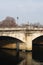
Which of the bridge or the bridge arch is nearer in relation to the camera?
the bridge

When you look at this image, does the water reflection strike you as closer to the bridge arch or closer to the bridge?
the bridge

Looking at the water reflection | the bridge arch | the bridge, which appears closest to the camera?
the water reflection

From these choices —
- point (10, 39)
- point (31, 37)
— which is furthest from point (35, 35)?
point (10, 39)

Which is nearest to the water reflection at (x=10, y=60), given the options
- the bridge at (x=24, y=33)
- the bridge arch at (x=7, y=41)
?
the bridge at (x=24, y=33)

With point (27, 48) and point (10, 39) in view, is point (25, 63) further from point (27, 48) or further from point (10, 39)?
point (10, 39)

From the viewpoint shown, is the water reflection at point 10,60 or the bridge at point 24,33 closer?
the water reflection at point 10,60

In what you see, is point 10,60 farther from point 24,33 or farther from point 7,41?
point 7,41

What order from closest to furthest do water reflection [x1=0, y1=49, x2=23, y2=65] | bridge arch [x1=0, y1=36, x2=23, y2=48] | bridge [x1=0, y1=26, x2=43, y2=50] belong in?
1. water reflection [x1=0, y1=49, x2=23, y2=65]
2. bridge [x1=0, y1=26, x2=43, y2=50]
3. bridge arch [x1=0, y1=36, x2=23, y2=48]

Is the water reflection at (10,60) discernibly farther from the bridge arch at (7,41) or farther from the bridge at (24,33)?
the bridge arch at (7,41)

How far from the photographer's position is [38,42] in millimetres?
38312

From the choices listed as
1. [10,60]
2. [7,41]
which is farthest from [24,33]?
[10,60]

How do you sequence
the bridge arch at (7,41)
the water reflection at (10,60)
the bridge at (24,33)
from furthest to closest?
the bridge arch at (7,41)
the bridge at (24,33)
the water reflection at (10,60)

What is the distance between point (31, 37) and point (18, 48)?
2.56 meters

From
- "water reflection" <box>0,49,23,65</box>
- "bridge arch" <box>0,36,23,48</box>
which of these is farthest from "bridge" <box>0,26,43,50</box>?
"water reflection" <box>0,49,23,65</box>
